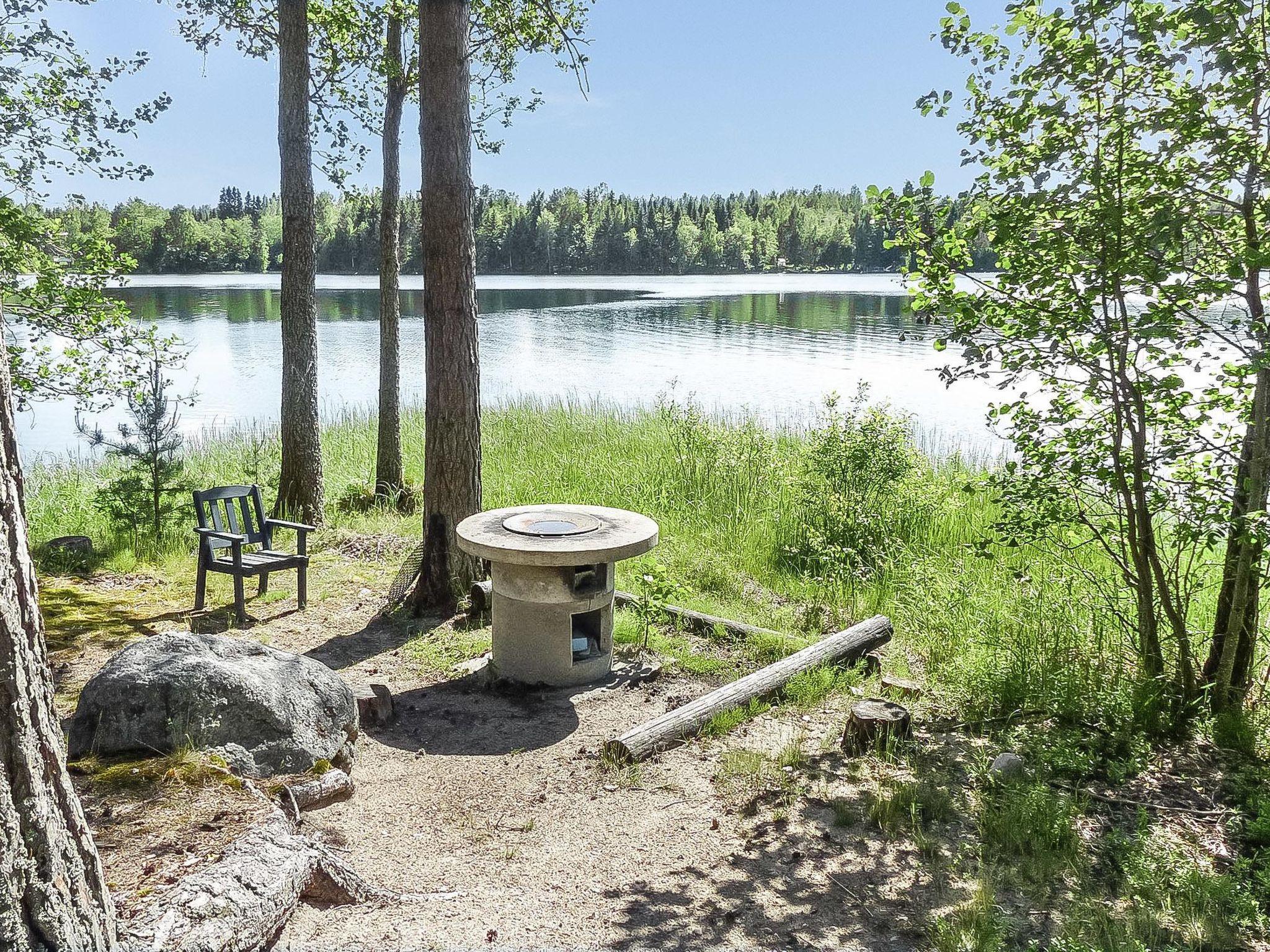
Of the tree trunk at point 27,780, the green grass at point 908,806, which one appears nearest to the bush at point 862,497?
the green grass at point 908,806

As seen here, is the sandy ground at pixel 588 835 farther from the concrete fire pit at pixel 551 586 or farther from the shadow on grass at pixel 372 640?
the shadow on grass at pixel 372 640

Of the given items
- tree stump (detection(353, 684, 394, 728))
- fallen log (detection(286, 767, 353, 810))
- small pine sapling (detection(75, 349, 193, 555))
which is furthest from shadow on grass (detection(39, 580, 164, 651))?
fallen log (detection(286, 767, 353, 810))

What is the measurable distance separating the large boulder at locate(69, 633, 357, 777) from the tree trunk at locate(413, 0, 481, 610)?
2703mm

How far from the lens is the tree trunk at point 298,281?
8555mm

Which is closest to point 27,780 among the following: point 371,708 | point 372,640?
point 371,708

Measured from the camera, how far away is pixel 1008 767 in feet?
14.0

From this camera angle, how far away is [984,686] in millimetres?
5094

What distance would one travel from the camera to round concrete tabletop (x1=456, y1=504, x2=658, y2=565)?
16.9ft

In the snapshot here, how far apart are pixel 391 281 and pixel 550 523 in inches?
216

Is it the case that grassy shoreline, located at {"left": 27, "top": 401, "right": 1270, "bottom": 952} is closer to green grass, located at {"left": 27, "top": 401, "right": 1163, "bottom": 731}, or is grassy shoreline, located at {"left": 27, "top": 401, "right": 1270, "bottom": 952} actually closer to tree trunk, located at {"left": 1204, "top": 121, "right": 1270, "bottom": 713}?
green grass, located at {"left": 27, "top": 401, "right": 1163, "bottom": 731}

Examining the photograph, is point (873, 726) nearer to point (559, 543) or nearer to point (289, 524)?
point (559, 543)

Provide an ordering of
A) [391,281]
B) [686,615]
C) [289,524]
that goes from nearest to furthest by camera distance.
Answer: [686,615]
[289,524]
[391,281]

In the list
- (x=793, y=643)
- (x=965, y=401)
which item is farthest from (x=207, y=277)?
(x=793, y=643)

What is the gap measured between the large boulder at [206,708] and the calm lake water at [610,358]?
3.42m
